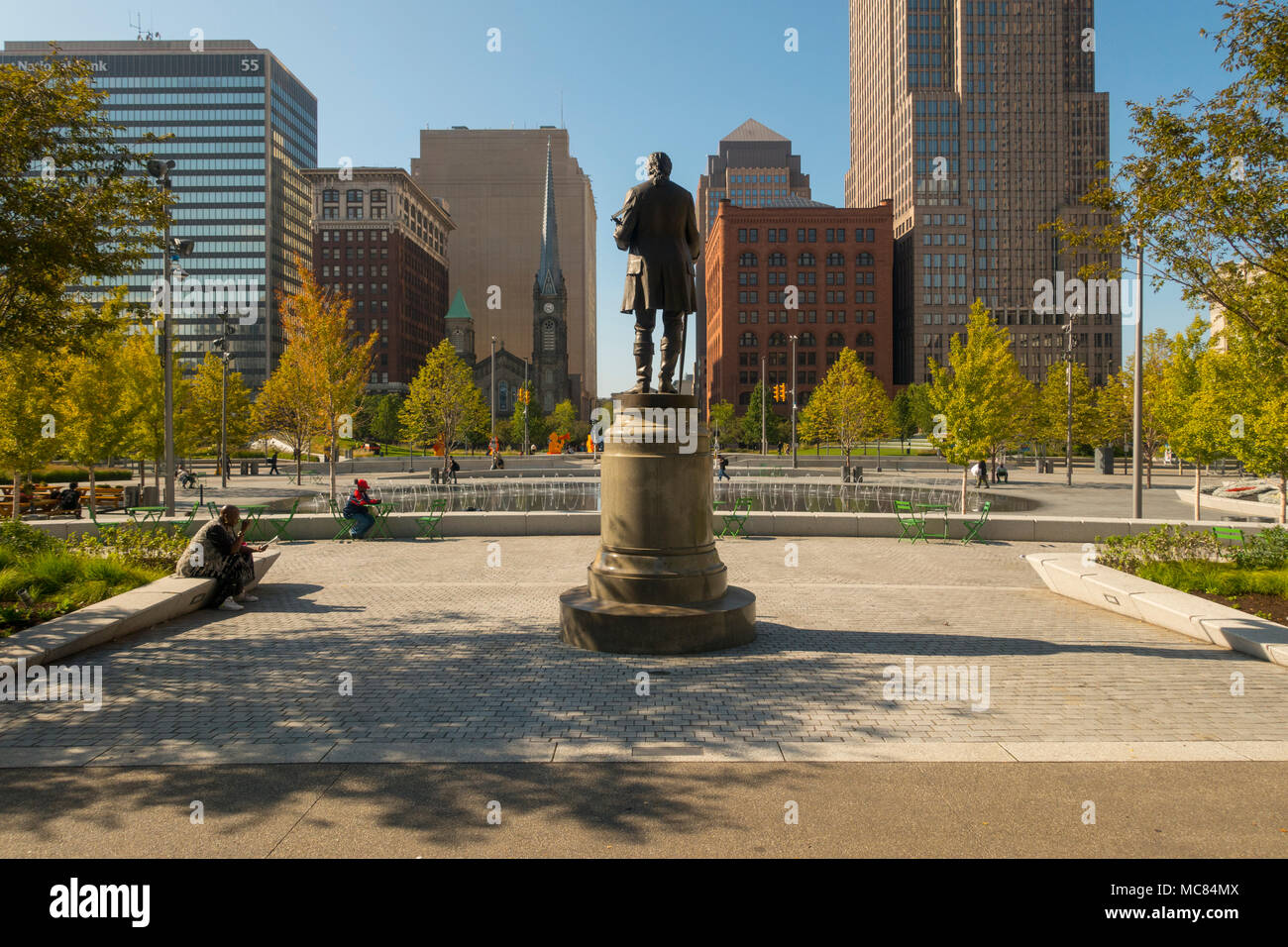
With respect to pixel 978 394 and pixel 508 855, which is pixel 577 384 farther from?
pixel 508 855

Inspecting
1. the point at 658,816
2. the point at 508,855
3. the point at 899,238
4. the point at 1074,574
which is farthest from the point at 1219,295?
the point at 899,238

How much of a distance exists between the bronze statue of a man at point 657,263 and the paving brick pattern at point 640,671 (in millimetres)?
3622

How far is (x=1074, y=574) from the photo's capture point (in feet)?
35.3

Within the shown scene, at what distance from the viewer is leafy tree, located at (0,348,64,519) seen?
18.3m

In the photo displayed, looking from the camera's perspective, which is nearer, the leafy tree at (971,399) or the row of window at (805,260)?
the leafy tree at (971,399)

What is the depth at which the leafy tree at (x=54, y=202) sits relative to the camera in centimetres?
865

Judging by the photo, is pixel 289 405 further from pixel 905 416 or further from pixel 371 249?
pixel 371 249

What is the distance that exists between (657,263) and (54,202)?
23.4 feet

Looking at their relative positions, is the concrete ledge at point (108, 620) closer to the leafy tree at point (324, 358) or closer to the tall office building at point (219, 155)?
the leafy tree at point (324, 358)

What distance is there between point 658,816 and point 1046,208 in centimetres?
14030

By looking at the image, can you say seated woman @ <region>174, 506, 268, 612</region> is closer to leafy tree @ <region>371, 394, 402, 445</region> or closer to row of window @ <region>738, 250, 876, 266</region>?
leafy tree @ <region>371, 394, 402, 445</region>

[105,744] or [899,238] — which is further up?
[899,238]

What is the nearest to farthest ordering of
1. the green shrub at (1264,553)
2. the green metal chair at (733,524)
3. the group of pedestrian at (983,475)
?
the green shrub at (1264,553) → the green metal chair at (733,524) → the group of pedestrian at (983,475)

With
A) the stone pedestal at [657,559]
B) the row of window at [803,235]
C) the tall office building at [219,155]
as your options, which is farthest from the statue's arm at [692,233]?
the tall office building at [219,155]
